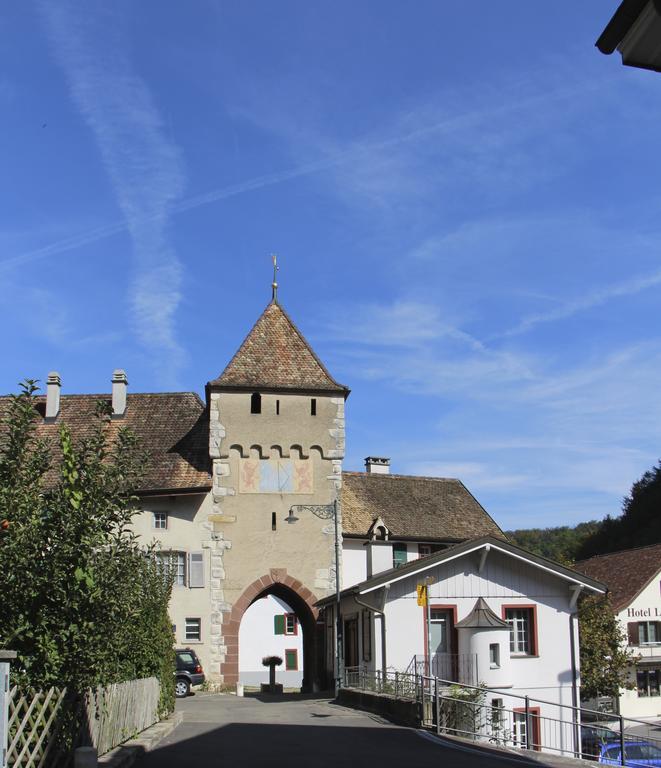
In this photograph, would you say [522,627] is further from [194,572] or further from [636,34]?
[636,34]

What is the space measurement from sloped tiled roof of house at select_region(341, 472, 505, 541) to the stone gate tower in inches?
126

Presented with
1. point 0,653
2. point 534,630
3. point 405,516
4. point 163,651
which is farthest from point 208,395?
point 0,653

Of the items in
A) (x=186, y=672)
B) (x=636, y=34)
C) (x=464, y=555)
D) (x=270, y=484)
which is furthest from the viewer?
(x=270, y=484)

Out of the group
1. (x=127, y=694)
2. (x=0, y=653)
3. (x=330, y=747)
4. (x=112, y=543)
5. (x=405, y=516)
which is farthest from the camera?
(x=405, y=516)

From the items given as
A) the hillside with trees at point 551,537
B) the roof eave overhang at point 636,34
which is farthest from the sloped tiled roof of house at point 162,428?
the hillside with trees at point 551,537

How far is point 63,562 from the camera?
442 inches

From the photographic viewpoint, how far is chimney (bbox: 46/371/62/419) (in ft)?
125

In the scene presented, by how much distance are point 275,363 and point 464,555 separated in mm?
12862

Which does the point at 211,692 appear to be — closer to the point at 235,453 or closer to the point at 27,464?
the point at 235,453

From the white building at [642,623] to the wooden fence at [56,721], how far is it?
117 ft

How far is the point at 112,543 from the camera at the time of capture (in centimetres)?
1222

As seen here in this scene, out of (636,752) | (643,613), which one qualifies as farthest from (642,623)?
(636,752)

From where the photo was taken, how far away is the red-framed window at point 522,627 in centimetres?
2739

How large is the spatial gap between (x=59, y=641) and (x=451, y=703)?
10008mm
